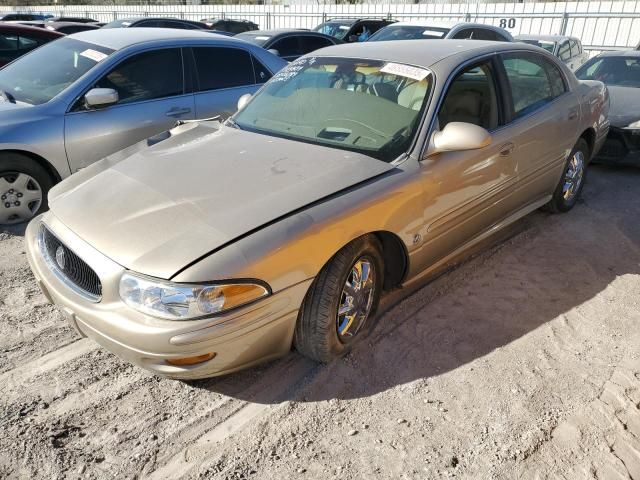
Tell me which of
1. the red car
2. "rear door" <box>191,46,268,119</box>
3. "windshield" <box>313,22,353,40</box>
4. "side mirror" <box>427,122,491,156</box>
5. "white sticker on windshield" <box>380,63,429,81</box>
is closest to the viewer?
"side mirror" <box>427,122,491,156</box>

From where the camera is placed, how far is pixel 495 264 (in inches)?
164

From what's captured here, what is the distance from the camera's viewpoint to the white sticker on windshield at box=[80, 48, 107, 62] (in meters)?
4.89

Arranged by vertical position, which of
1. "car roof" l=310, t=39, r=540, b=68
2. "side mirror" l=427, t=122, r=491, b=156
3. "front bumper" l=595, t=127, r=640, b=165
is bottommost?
"front bumper" l=595, t=127, r=640, b=165

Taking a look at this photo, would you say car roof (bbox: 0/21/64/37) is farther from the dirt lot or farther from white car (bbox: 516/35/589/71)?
white car (bbox: 516/35/589/71)

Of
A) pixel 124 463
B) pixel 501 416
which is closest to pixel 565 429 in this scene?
pixel 501 416

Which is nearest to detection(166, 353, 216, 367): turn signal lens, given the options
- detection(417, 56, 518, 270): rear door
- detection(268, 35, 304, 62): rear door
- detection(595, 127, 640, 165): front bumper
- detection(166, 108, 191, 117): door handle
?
detection(417, 56, 518, 270): rear door

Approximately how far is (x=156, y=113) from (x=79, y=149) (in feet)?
2.59

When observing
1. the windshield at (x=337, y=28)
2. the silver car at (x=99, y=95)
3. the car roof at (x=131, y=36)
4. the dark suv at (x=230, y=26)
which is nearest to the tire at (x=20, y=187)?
the silver car at (x=99, y=95)

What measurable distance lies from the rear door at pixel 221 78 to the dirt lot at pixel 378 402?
98.8 inches

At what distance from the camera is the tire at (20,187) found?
4.36m

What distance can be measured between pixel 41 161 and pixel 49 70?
1.07 meters

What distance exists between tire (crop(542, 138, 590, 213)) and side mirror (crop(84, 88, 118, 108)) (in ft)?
13.0

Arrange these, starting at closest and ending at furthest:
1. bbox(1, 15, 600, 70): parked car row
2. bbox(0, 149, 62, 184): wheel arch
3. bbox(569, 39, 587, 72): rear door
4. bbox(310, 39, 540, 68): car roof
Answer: bbox(310, 39, 540, 68): car roof, bbox(0, 149, 62, 184): wheel arch, bbox(1, 15, 600, 70): parked car row, bbox(569, 39, 587, 72): rear door

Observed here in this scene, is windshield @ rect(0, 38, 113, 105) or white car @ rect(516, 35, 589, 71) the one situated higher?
windshield @ rect(0, 38, 113, 105)
